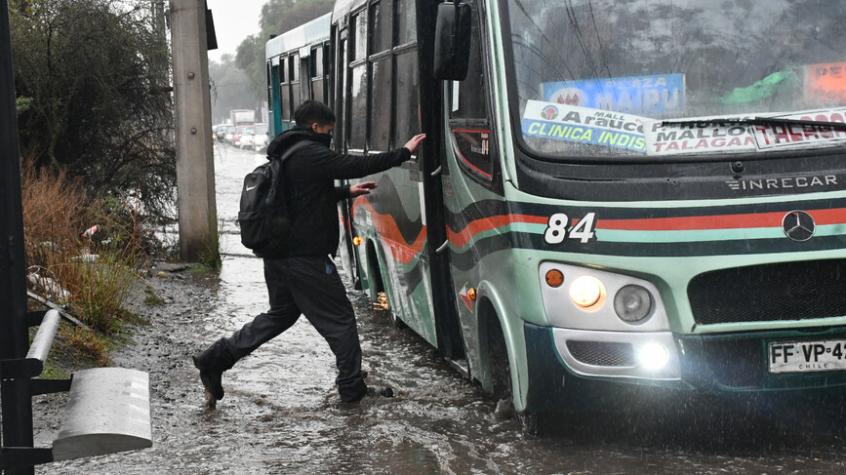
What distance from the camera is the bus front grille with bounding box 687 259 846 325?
5.91 meters

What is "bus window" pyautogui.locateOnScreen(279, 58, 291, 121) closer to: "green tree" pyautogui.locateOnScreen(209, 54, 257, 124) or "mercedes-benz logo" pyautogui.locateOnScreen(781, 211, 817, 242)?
"mercedes-benz logo" pyautogui.locateOnScreen(781, 211, 817, 242)

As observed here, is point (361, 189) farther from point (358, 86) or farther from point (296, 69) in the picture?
point (296, 69)

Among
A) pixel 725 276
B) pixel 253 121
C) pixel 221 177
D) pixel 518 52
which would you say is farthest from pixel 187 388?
pixel 253 121

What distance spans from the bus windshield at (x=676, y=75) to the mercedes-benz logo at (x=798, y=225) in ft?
1.22

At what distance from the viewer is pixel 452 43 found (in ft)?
21.5

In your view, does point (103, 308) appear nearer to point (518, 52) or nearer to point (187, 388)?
point (187, 388)

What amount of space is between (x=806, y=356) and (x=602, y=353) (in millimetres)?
905

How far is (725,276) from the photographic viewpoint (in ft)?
19.4

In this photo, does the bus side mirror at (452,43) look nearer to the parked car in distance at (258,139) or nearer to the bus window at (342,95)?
the bus window at (342,95)

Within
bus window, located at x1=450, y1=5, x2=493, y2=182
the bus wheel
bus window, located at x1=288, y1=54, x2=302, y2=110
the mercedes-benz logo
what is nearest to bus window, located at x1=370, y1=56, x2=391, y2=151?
bus window, located at x1=450, y1=5, x2=493, y2=182

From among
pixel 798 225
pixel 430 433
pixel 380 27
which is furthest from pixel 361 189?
pixel 798 225

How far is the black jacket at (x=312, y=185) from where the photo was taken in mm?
7645

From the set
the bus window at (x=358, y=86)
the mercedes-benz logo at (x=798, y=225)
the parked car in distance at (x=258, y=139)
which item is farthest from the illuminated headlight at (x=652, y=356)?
the parked car in distance at (x=258, y=139)

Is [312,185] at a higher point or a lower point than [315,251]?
higher
